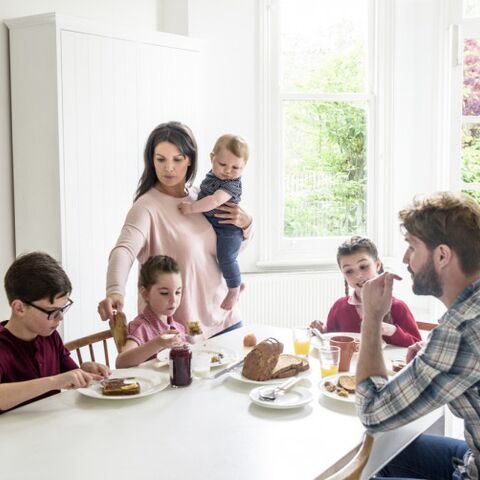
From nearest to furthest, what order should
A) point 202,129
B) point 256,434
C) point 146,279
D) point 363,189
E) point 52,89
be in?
point 256,434 → point 146,279 → point 52,89 → point 202,129 → point 363,189

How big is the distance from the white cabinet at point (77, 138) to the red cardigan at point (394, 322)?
4.64 ft

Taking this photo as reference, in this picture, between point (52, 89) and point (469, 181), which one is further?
point (469, 181)

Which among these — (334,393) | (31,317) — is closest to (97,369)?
(31,317)

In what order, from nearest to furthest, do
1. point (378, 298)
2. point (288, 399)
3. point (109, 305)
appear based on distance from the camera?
1. point (378, 298)
2. point (288, 399)
3. point (109, 305)

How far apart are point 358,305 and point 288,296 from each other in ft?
5.86

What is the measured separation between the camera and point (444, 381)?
129 centimetres

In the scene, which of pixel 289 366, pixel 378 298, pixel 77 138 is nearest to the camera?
pixel 378 298

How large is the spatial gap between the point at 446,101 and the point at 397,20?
2.13ft

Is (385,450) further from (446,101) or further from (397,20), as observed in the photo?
(397,20)

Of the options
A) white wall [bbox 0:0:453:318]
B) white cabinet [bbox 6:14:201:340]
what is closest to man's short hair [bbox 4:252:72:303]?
white cabinet [bbox 6:14:201:340]

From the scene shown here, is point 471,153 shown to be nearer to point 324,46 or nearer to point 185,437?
point 324,46

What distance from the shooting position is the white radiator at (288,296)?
409 centimetres

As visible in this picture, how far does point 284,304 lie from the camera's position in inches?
163

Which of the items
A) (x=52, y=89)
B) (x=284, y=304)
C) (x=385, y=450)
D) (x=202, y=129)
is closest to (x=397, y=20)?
(x=202, y=129)
